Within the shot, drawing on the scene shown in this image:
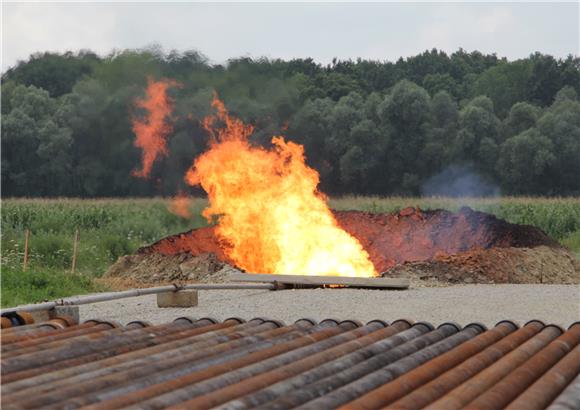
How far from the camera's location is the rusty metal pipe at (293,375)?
4.59 metres

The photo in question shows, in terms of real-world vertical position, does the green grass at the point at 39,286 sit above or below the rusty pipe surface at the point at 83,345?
below

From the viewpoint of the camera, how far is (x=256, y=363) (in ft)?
18.4

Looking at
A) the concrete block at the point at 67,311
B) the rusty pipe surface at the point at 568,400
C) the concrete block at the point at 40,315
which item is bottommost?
the concrete block at the point at 40,315

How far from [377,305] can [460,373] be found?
908 cm

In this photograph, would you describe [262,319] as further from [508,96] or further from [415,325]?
[508,96]

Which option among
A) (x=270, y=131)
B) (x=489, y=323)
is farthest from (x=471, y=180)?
(x=489, y=323)

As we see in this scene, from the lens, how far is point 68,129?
122 feet

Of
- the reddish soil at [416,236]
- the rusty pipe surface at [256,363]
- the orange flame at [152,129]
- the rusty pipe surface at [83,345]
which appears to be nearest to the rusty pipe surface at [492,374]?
the rusty pipe surface at [256,363]

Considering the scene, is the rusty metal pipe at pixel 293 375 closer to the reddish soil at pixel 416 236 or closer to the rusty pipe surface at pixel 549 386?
the rusty pipe surface at pixel 549 386

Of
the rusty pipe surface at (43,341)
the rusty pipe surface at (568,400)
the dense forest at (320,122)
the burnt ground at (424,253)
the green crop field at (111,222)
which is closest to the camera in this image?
the rusty pipe surface at (568,400)

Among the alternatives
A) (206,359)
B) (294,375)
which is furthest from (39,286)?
(294,375)

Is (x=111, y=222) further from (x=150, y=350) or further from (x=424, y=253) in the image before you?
(x=150, y=350)

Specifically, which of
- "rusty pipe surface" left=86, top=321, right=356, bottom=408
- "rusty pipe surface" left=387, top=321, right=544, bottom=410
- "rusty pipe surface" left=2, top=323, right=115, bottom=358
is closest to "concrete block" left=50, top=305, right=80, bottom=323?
"rusty pipe surface" left=2, top=323, right=115, bottom=358

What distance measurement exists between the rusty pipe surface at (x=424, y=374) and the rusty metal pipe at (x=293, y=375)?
454 mm
